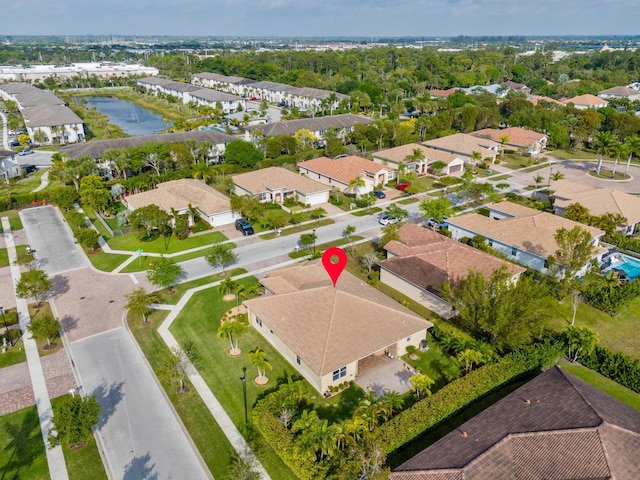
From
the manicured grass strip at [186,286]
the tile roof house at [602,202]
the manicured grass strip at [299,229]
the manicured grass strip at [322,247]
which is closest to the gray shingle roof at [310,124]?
the manicured grass strip at [299,229]

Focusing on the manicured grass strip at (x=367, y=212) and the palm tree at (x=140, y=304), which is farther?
the manicured grass strip at (x=367, y=212)

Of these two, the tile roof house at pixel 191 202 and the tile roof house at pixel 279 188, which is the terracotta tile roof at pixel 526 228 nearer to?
the tile roof house at pixel 279 188

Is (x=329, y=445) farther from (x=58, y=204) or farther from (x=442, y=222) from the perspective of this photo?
(x=58, y=204)

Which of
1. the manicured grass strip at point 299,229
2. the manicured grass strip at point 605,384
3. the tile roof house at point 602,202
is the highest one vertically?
the tile roof house at point 602,202

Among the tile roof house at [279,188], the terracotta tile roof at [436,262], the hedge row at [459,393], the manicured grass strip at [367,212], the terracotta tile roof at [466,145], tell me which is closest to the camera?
the hedge row at [459,393]

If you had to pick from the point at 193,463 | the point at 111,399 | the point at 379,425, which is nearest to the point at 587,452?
the point at 379,425

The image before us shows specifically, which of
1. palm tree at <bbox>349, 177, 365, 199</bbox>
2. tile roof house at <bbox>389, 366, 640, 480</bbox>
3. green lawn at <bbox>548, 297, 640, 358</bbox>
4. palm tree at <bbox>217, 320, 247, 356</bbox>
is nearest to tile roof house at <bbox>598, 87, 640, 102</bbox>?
palm tree at <bbox>349, 177, 365, 199</bbox>

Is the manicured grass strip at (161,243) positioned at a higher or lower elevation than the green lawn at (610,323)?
higher
